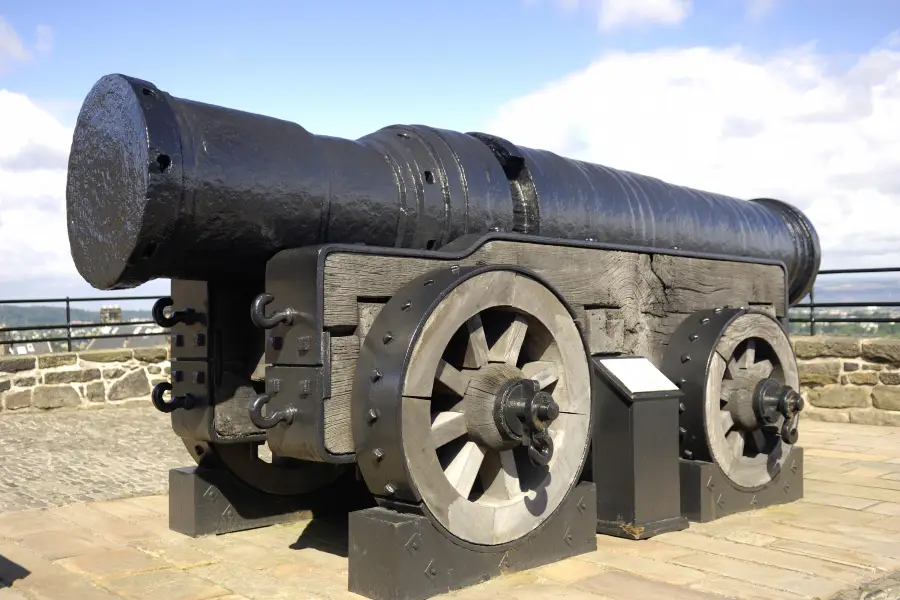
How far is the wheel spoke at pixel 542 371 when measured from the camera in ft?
13.2

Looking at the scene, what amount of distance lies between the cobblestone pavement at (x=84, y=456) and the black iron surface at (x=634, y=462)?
9.11 feet

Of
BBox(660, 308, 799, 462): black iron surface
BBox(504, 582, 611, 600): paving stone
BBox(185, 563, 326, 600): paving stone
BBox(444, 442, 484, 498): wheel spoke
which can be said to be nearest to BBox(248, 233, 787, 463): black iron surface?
BBox(444, 442, 484, 498): wheel spoke

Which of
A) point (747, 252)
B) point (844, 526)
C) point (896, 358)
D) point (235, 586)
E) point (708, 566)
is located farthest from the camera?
point (896, 358)

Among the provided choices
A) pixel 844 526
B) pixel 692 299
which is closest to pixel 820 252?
pixel 692 299

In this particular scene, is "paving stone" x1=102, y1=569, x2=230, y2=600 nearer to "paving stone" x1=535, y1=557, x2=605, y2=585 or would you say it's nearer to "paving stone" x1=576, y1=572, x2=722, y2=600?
"paving stone" x1=535, y1=557, x2=605, y2=585

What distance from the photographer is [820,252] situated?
661 cm

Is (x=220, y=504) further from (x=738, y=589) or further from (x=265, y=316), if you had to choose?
(x=738, y=589)

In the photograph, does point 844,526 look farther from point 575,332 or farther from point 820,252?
point 820,252

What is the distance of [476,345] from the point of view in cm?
380

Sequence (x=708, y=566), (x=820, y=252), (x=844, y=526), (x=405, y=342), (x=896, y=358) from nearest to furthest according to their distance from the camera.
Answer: (x=405, y=342) → (x=708, y=566) → (x=844, y=526) → (x=820, y=252) → (x=896, y=358)

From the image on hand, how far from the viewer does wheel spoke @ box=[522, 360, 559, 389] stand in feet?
13.2

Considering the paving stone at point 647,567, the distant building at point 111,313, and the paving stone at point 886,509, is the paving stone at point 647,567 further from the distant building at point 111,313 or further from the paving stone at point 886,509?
the distant building at point 111,313

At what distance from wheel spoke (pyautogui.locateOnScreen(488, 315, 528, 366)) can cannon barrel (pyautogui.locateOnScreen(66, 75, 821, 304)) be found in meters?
0.51

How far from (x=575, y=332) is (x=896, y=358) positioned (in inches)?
232
